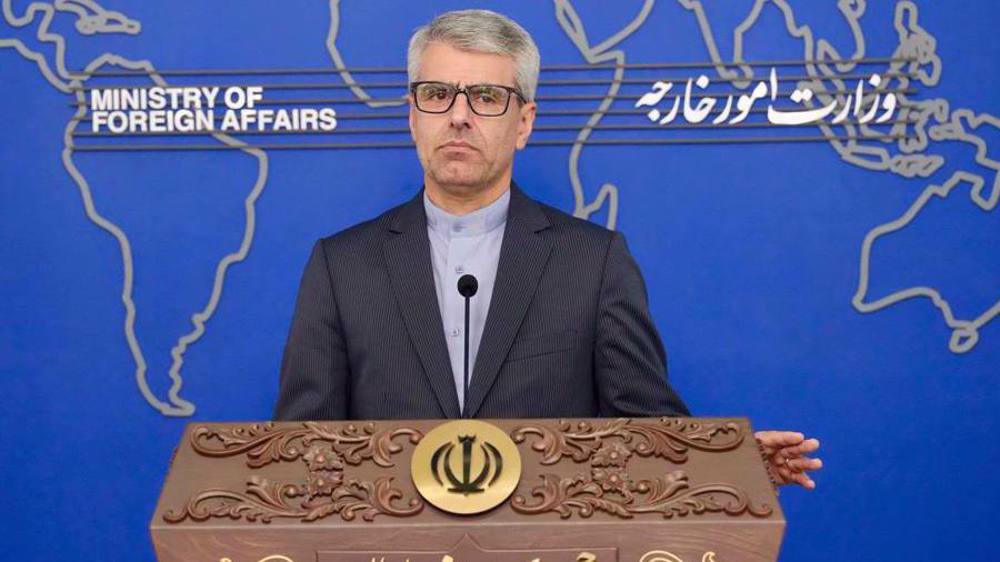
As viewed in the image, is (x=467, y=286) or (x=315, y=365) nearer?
(x=467, y=286)

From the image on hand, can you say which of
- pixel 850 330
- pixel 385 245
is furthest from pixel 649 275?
pixel 385 245

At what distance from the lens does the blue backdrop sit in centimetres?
331

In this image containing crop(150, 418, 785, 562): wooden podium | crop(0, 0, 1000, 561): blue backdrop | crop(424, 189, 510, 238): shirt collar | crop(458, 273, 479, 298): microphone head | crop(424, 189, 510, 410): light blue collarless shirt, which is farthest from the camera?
crop(0, 0, 1000, 561): blue backdrop

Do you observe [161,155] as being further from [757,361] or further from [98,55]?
[757,361]

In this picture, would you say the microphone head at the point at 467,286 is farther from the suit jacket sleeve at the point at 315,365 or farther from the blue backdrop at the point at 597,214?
the blue backdrop at the point at 597,214

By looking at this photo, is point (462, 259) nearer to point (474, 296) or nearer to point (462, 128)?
point (474, 296)

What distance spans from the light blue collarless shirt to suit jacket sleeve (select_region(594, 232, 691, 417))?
0.68 ft

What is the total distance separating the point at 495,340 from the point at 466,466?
55cm

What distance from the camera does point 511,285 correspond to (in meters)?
2.43

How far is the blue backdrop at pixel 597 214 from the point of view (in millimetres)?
3312

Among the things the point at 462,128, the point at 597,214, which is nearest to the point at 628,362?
the point at 462,128

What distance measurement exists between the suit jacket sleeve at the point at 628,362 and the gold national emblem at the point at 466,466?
0.57 metres

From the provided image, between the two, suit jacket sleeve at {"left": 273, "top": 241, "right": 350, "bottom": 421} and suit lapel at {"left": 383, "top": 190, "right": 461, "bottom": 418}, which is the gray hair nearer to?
suit lapel at {"left": 383, "top": 190, "right": 461, "bottom": 418}

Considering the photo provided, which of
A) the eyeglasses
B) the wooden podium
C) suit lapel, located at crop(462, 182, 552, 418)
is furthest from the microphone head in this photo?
the eyeglasses
